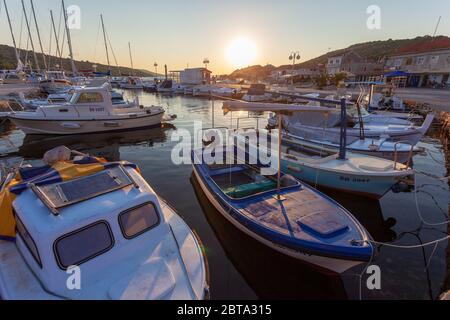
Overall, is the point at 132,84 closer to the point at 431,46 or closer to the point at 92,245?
the point at 431,46

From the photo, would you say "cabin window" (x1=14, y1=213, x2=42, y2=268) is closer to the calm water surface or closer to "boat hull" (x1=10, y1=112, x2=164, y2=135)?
the calm water surface

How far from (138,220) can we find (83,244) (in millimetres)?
1113

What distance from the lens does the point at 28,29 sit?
48.2 metres

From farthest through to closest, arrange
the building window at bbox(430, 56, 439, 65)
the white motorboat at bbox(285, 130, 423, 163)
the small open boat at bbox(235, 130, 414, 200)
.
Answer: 1. the building window at bbox(430, 56, 439, 65)
2. the white motorboat at bbox(285, 130, 423, 163)
3. the small open boat at bbox(235, 130, 414, 200)

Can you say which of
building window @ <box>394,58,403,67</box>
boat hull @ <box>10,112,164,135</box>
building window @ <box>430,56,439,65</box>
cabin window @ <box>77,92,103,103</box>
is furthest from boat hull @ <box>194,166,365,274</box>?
building window @ <box>394,58,403,67</box>

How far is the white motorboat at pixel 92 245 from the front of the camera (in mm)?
4387

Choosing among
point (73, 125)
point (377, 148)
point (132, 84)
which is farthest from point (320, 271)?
point (132, 84)

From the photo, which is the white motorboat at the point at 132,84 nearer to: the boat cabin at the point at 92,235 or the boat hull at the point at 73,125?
the boat hull at the point at 73,125

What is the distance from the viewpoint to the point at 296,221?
7.07 meters

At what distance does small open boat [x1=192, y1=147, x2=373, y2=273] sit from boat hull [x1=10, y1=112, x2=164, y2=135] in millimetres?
15951

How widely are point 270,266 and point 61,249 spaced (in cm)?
550

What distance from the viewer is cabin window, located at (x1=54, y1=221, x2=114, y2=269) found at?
448 centimetres

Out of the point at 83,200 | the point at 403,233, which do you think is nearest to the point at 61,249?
the point at 83,200
